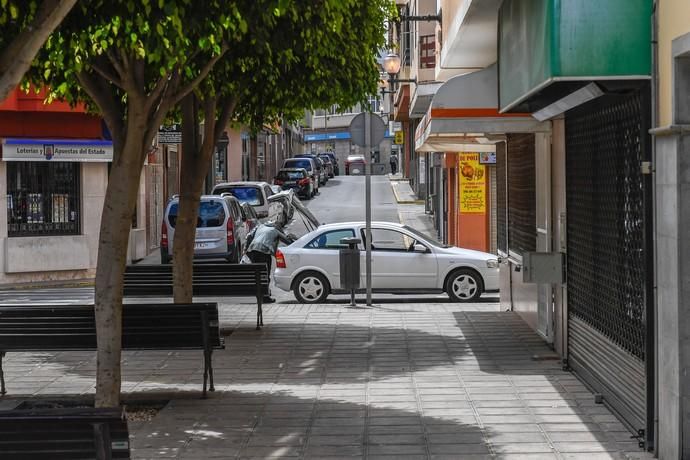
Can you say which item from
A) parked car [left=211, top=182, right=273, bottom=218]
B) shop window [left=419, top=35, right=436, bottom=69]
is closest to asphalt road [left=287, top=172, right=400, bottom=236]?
parked car [left=211, top=182, right=273, bottom=218]

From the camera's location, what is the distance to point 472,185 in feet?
87.1

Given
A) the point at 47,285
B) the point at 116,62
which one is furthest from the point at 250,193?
the point at 116,62

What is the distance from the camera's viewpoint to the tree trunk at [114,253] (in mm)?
8766

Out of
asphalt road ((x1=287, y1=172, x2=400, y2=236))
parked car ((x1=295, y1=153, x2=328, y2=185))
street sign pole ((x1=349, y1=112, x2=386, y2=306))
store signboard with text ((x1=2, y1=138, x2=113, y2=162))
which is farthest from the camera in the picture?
parked car ((x1=295, y1=153, x2=328, y2=185))

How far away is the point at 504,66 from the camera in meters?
12.1

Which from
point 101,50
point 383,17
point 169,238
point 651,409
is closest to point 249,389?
point 101,50

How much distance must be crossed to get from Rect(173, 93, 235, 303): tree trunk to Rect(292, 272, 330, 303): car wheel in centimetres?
577

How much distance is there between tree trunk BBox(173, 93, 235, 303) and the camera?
13.5 m

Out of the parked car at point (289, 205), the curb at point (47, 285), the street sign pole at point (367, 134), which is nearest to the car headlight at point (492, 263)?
the street sign pole at point (367, 134)

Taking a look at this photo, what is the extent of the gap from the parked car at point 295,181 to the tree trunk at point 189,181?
39321 mm

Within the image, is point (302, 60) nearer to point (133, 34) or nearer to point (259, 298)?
point (259, 298)

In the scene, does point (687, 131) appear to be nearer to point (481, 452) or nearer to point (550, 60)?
point (550, 60)

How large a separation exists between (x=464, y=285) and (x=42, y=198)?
1006cm

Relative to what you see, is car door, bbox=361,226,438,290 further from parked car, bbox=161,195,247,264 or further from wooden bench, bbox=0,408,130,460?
wooden bench, bbox=0,408,130,460
